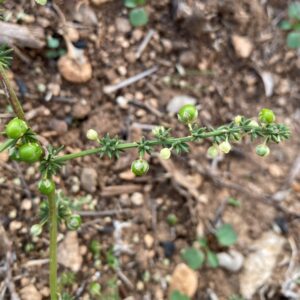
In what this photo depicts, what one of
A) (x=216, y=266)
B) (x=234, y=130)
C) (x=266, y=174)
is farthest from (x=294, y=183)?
(x=234, y=130)

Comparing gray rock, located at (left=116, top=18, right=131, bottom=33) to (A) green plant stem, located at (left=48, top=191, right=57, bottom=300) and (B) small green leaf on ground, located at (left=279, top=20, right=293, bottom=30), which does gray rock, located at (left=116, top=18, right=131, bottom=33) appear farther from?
(A) green plant stem, located at (left=48, top=191, right=57, bottom=300)

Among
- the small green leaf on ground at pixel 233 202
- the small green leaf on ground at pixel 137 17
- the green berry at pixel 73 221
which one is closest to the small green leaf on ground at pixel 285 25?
the small green leaf on ground at pixel 137 17

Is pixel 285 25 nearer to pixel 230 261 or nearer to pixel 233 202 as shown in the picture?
pixel 233 202

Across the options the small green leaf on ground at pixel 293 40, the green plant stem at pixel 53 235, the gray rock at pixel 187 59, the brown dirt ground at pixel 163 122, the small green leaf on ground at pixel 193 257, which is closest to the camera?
the green plant stem at pixel 53 235

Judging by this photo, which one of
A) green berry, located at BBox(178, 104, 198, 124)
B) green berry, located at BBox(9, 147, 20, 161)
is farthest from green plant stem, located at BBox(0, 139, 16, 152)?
green berry, located at BBox(178, 104, 198, 124)

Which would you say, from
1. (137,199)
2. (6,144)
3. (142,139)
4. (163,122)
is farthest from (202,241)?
(6,144)

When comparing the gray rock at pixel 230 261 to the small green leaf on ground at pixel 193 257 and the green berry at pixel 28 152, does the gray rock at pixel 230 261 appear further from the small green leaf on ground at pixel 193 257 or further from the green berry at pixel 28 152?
the green berry at pixel 28 152
